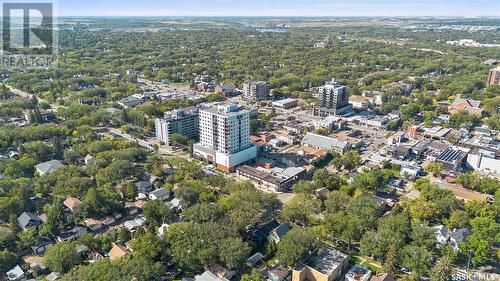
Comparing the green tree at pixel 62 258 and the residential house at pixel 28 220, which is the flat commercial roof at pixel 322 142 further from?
the residential house at pixel 28 220

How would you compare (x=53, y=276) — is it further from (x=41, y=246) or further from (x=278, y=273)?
(x=278, y=273)

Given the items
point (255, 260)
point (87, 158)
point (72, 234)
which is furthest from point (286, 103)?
point (72, 234)

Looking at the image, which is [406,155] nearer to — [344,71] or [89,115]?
[89,115]

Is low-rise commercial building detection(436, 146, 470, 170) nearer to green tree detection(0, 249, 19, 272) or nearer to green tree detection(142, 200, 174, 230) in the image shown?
green tree detection(142, 200, 174, 230)

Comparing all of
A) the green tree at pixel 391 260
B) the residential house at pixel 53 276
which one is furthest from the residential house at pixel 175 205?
the green tree at pixel 391 260

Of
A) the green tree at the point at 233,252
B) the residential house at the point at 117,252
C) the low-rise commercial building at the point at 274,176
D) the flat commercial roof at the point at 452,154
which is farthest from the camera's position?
the flat commercial roof at the point at 452,154

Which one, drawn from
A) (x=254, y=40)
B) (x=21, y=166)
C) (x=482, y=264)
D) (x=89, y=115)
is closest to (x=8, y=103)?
(x=89, y=115)

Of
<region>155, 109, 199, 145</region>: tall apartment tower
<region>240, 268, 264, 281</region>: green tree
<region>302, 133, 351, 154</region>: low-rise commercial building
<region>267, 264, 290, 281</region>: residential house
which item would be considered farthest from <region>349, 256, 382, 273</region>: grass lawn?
<region>155, 109, 199, 145</region>: tall apartment tower
